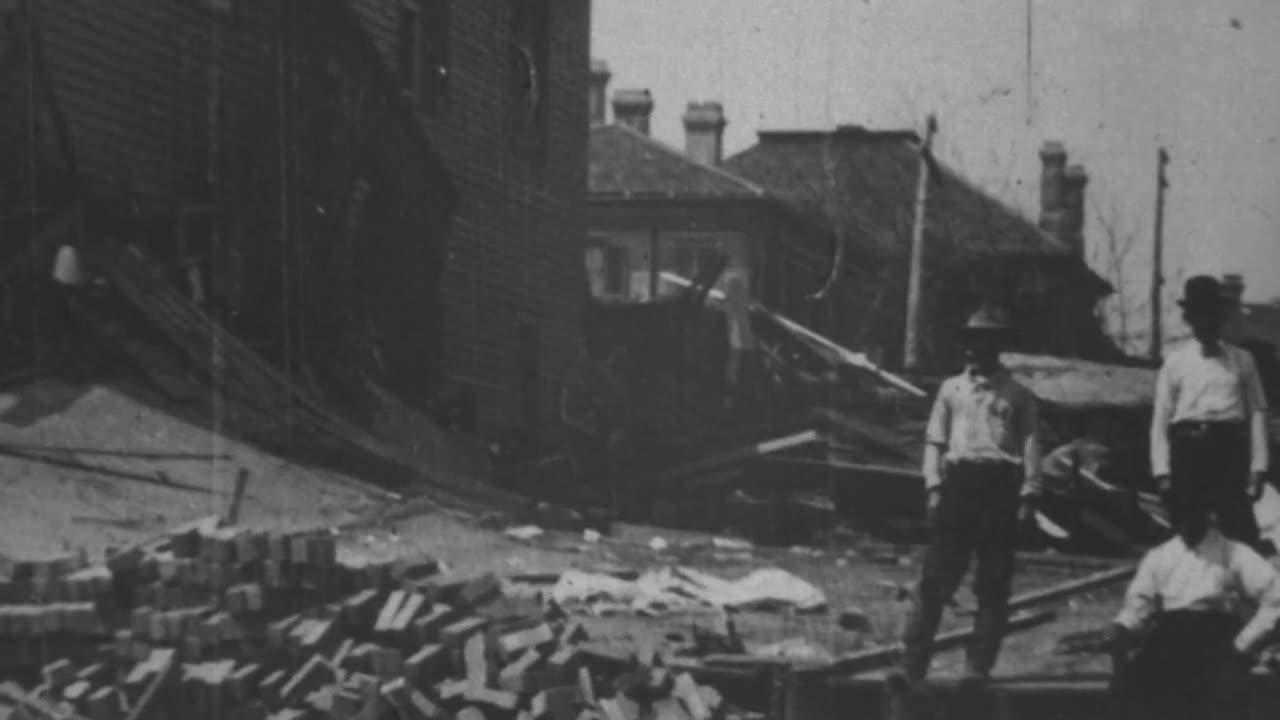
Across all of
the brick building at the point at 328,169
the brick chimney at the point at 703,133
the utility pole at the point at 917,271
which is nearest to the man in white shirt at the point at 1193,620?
the brick building at the point at 328,169

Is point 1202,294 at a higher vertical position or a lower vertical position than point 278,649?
higher

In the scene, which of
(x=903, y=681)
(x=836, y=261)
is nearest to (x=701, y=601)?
(x=903, y=681)

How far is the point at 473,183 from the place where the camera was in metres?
24.2

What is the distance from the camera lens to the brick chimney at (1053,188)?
56.5 m

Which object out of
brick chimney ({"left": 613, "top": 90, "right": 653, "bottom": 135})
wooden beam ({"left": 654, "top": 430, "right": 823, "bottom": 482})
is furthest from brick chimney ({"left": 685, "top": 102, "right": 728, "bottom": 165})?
wooden beam ({"left": 654, "top": 430, "right": 823, "bottom": 482})

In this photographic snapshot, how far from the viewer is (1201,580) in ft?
27.8

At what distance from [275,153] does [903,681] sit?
1052 centimetres

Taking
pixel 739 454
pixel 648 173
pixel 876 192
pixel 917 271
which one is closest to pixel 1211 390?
pixel 739 454

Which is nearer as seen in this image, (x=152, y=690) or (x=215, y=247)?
(x=152, y=690)

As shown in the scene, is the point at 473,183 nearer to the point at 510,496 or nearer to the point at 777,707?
the point at 510,496

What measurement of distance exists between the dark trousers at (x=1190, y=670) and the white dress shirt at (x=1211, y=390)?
228 cm

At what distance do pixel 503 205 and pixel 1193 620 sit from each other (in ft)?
57.3

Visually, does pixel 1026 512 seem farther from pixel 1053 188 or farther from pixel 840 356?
pixel 1053 188

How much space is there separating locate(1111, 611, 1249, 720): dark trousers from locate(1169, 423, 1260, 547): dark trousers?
206 cm
